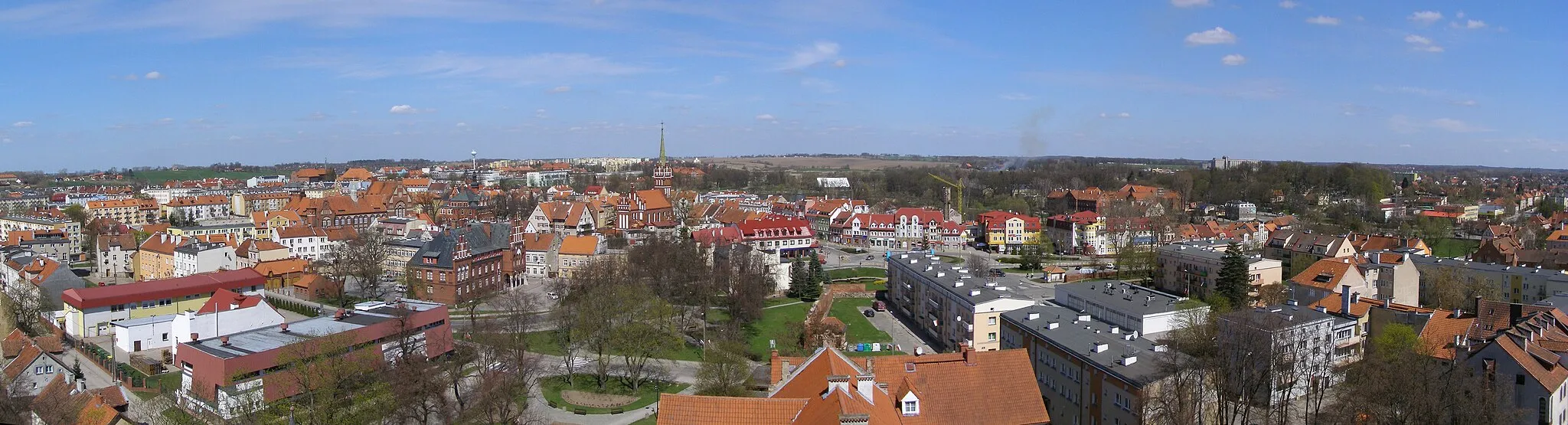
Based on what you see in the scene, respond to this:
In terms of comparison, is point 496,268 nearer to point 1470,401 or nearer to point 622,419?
point 622,419

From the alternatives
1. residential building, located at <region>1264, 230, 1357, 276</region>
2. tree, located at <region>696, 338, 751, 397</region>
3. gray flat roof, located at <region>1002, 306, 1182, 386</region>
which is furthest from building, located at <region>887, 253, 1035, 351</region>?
residential building, located at <region>1264, 230, 1357, 276</region>

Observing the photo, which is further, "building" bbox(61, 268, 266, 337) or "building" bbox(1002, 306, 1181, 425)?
"building" bbox(61, 268, 266, 337)

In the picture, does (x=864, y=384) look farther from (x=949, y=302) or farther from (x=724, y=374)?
(x=949, y=302)

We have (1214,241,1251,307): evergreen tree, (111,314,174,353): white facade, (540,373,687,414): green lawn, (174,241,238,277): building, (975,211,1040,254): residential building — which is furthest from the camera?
(975,211,1040,254): residential building

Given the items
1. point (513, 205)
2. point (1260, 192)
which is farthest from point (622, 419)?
point (1260, 192)

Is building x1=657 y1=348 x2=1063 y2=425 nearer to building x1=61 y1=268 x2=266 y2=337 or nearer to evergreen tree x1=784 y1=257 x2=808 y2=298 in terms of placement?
evergreen tree x1=784 y1=257 x2=808 y2=298
